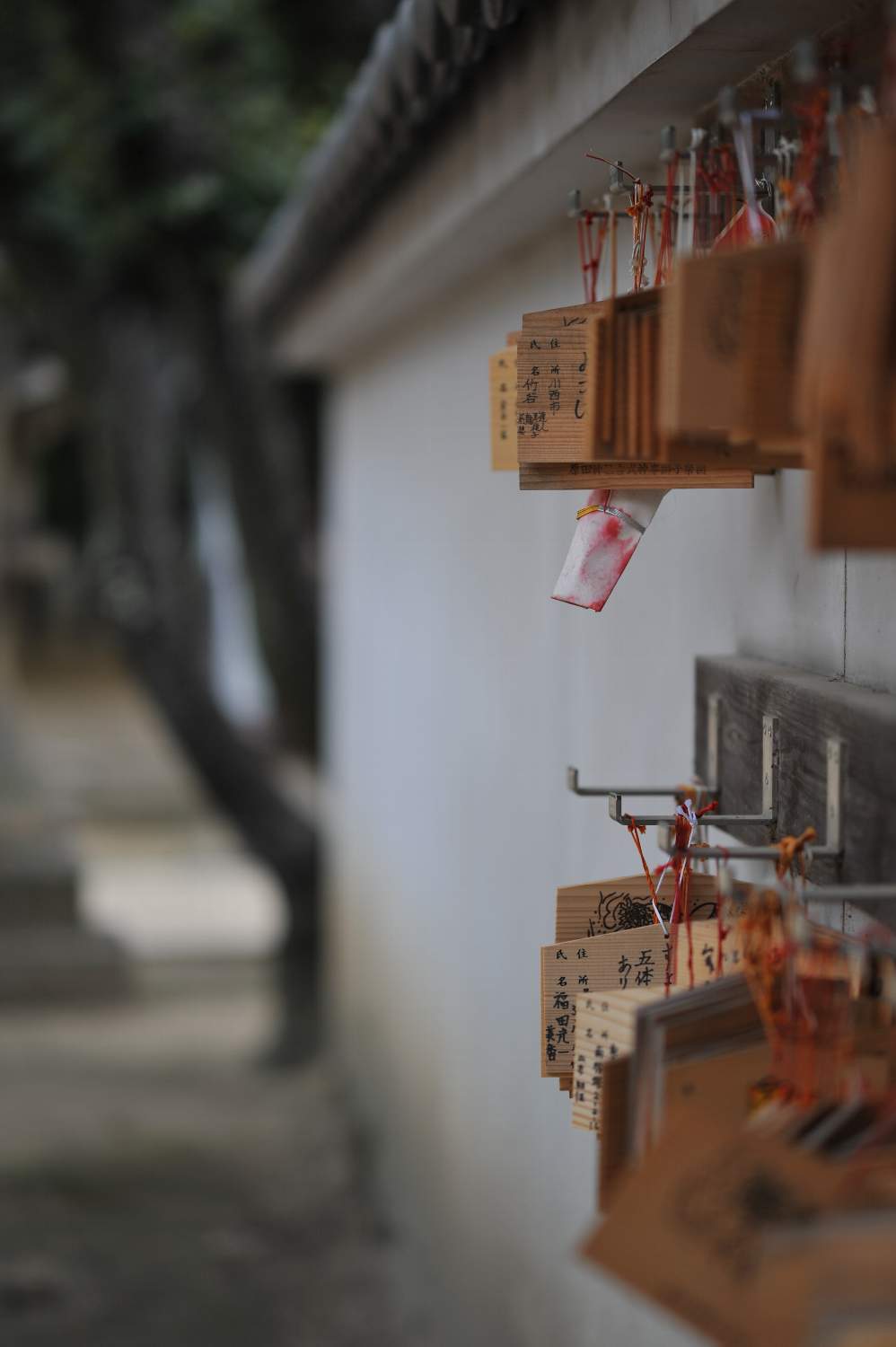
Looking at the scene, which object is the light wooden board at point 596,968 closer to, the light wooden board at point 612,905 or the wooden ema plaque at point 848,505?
the light wooden board at point 612,905

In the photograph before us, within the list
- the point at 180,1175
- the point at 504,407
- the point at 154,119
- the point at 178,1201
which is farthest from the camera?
the point at 154,119

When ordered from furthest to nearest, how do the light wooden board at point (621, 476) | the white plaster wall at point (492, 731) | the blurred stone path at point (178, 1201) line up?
the blurred stone path at point (178, 1201)
the white plaster wall at point (492, 731)
the light wooden board at point (621, 476)

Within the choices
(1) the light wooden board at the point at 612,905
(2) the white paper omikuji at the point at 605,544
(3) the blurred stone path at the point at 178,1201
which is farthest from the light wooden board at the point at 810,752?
(3) the blurred stone path at the point at 178,1201

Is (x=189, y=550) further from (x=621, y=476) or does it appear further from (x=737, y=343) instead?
(x=737, y=343)

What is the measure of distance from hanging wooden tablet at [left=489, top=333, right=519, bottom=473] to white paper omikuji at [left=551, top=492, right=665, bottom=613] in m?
0.16

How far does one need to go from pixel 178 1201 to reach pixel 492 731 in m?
2.76

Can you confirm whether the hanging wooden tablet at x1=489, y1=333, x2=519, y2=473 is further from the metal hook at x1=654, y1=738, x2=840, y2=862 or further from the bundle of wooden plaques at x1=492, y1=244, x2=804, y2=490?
the metal hook at x1=654, y1=738, x2=840, y2=862

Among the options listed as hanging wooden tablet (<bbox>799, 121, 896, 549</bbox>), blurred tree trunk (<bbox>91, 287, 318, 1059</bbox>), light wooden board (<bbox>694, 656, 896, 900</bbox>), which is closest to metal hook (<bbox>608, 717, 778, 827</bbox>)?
light wooden board (<bbox>694, 656, 896, 900</bbox>)

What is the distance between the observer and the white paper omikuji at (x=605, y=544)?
1916 mm

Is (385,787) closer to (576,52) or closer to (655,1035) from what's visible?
(576,52)

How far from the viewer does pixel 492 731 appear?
167 inches

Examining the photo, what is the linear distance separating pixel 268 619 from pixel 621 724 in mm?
5382

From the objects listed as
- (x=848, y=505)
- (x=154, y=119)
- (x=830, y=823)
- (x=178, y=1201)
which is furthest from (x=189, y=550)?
(x=848, y=505)

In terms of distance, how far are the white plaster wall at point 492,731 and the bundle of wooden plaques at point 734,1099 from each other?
40 cm
